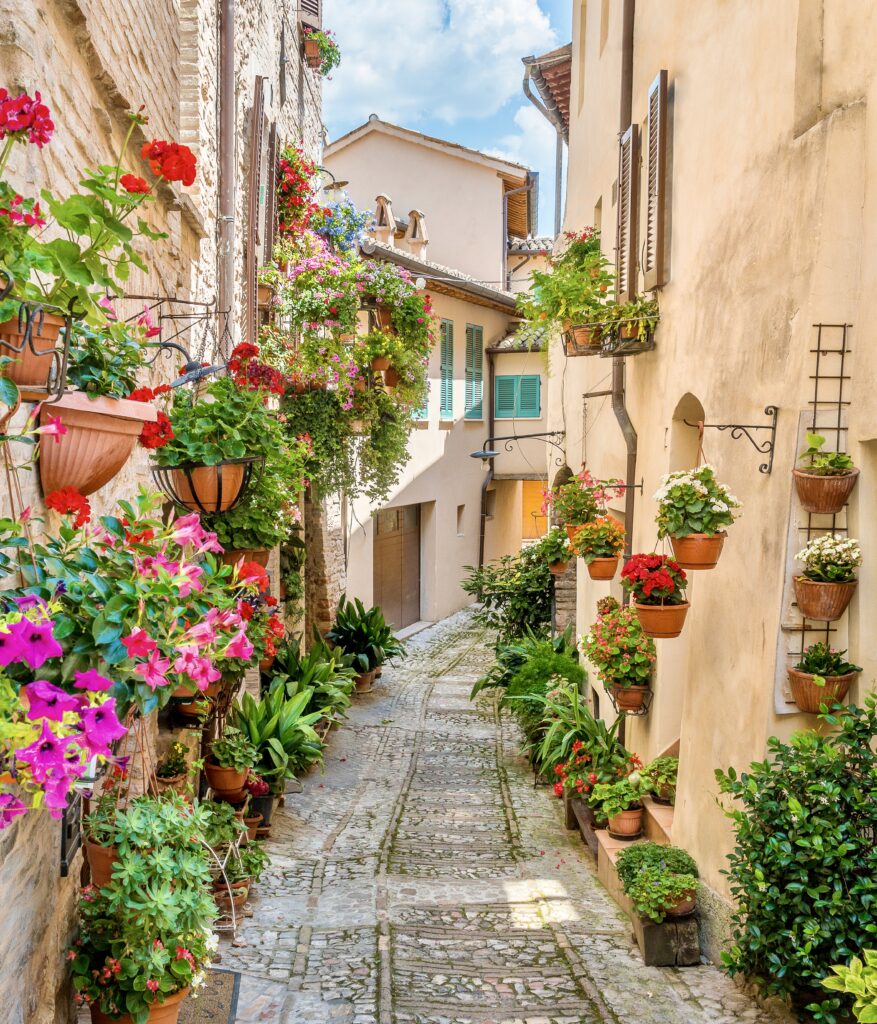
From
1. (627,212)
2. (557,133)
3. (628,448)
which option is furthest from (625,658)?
(557,133)

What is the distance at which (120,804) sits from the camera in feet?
12.8

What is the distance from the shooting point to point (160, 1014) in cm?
361

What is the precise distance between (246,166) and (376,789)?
648cm

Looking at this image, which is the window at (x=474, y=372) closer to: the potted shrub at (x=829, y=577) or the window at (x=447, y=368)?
the window at (x=447, y=368)

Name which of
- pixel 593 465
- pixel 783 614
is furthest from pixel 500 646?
pixel 783 614

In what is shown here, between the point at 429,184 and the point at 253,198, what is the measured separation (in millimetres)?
13072

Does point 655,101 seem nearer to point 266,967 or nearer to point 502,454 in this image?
point 266,967

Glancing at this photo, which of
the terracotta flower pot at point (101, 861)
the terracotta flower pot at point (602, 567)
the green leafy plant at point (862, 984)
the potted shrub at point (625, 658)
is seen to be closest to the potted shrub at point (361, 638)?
the terracotta flower pot at point (602, 567)

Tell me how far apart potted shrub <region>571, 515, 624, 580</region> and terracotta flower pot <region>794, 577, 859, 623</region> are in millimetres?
3760

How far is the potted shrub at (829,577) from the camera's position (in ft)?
14.3

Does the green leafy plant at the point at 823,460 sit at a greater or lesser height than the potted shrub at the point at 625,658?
greater

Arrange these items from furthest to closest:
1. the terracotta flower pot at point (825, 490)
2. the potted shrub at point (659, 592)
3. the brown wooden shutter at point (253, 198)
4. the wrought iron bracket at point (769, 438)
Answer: the brown wooden shutter at point (253, 198)
the potted shrub at point (659, 592)
the wrought iron bracket at point (769, 438)
the terracotta flower pot at point (825, 490)

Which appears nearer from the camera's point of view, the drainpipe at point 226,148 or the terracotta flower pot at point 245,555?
the terracotta flower pot at point 245,555

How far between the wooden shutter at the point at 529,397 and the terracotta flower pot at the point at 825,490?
1806 centimetres
